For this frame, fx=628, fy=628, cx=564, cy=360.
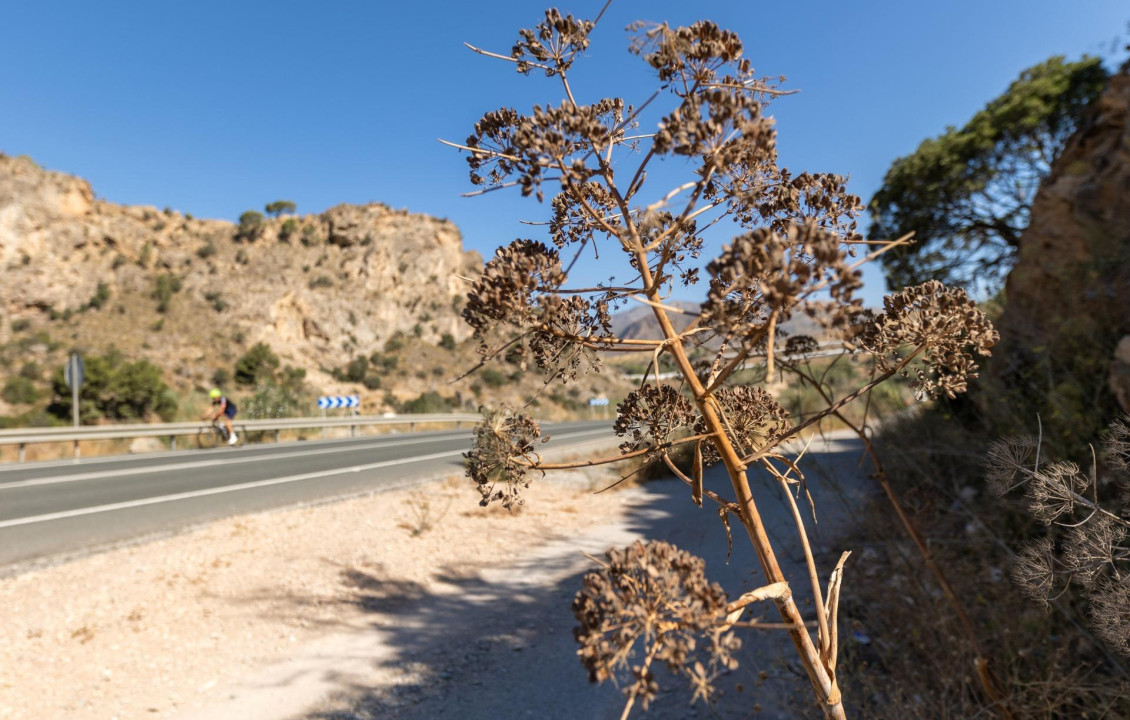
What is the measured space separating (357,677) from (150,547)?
3580mm

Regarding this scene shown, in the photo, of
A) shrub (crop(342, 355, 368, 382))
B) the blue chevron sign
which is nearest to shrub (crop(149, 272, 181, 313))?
shrub (crop(342, 355, 368, 382))

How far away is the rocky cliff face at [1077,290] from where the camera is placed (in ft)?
12.2

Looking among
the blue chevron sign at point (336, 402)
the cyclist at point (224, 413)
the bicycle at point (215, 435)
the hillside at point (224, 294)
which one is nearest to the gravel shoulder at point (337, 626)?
the cyclist at point (224, 413)

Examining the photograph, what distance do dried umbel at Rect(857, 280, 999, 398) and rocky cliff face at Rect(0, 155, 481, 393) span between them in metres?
35.7

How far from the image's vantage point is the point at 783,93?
3.30 feet

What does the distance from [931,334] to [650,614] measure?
2.06 ft

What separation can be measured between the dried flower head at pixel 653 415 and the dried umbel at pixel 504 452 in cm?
15

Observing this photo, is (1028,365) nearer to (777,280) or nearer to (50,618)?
(777,280)

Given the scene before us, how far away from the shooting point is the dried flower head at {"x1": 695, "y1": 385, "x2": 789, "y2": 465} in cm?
106

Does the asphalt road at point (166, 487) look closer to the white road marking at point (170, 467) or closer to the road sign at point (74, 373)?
the white road marking at point (170, 467)

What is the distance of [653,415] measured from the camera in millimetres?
1056

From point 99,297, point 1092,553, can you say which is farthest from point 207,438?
point 99,297

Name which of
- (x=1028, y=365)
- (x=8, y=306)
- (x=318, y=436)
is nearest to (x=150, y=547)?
(x=1028, y=365)

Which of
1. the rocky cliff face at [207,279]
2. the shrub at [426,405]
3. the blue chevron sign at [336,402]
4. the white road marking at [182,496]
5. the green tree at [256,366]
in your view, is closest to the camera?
the white road marking at [182,496]
